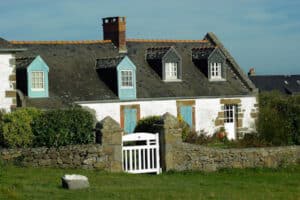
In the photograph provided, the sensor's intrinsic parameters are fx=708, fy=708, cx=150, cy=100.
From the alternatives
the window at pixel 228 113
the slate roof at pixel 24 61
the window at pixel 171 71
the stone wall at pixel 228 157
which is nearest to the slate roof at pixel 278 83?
the window at pixel 228 113

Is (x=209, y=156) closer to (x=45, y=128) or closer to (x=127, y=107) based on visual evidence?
(x=45, y=128)

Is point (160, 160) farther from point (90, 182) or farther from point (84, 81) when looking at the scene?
point (84, 81)

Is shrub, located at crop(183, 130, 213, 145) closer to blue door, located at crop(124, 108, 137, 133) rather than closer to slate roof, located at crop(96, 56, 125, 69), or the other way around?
blue door, located at crop(124, 108, 137, 133)

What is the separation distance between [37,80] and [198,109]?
27.7ft

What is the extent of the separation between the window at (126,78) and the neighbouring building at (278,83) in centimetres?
4043

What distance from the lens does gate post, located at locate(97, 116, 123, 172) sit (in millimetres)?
21062

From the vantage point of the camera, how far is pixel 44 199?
47.3 ft

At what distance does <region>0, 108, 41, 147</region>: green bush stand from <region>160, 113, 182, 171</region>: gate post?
13.3ft

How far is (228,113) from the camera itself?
35.9 metres

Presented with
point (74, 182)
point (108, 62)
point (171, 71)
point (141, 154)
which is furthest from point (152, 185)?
point (171, 71)

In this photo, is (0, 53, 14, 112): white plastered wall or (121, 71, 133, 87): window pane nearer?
(0, 53, 14, 112): white plastered wall

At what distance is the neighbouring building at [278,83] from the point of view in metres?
71.7

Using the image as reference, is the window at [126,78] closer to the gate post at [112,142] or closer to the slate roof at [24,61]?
the slate roof at [24,61]

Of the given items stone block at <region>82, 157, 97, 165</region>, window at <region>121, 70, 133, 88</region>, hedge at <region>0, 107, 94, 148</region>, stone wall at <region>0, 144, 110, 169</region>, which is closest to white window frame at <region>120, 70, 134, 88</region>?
window at <region>121, 70, 133, 88</region>
